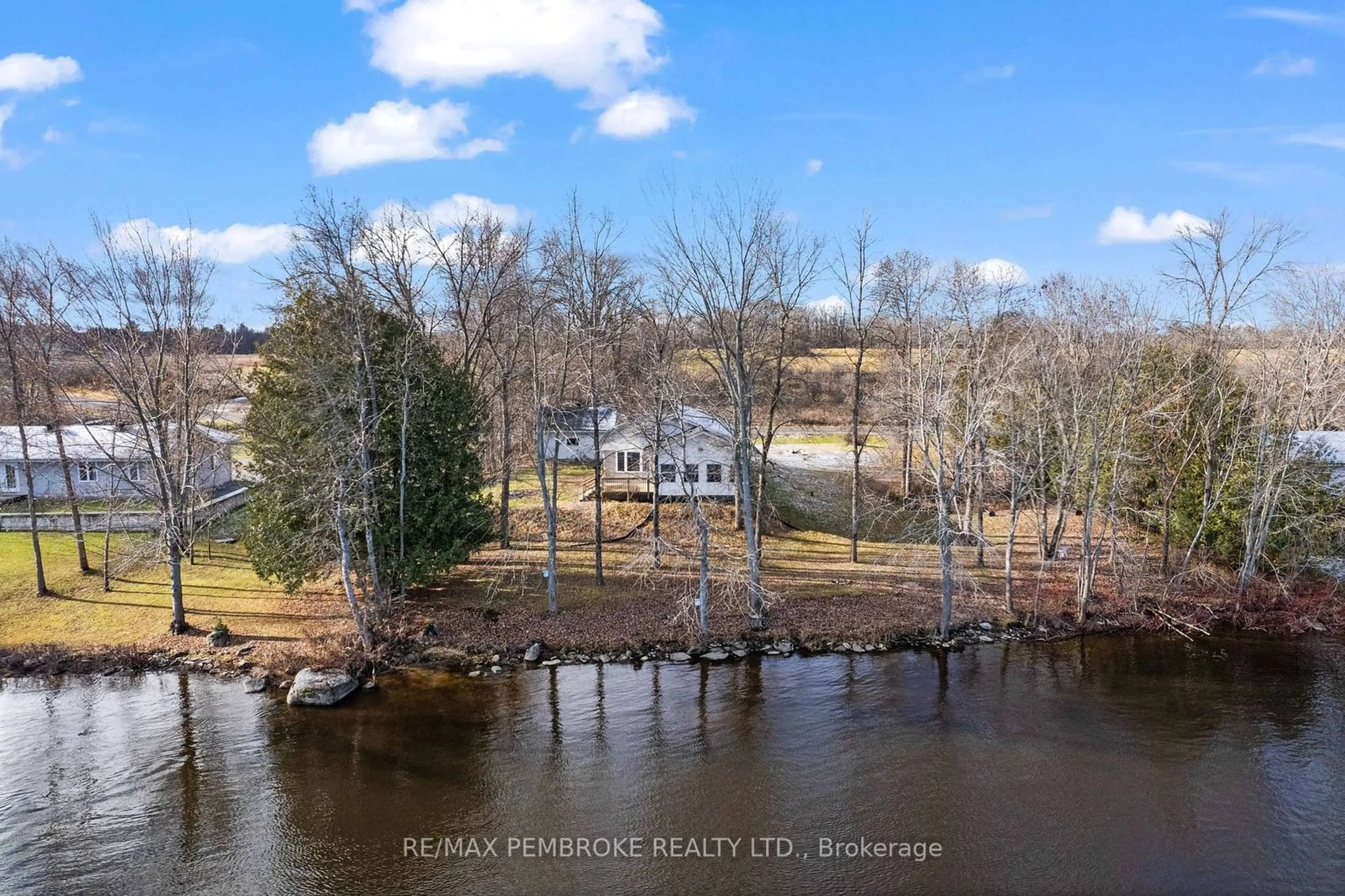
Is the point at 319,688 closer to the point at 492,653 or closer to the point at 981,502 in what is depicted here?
the point at 492,653

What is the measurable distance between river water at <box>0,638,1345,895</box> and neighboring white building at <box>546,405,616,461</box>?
949 cm

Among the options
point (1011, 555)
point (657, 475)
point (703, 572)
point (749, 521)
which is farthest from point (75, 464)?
point (1011, 555)

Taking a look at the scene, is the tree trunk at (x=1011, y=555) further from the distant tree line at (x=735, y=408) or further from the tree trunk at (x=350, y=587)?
the tree trunk at (x=350, y=587)

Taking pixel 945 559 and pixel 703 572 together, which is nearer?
pixel 703 572

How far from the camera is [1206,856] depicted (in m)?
12.2

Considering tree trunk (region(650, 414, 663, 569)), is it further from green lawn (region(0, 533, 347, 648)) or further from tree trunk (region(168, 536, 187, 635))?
tree trunk (region(168, 536, 187, 635))

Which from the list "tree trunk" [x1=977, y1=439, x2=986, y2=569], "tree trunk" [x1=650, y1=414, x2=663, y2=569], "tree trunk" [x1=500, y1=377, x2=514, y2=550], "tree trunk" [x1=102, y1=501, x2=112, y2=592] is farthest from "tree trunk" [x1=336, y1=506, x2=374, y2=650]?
"tree trunk" [x1=977, y1=439, x2=986, y2=569]

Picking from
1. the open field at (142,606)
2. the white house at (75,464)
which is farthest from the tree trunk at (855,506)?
the white house at (75,464)

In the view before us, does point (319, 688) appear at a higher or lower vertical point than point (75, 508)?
lower

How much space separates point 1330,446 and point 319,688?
1294 inches

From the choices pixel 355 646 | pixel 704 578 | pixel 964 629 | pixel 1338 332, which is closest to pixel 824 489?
pixel 964 629

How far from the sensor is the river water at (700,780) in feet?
39.1

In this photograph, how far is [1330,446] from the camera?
2605 centimetres

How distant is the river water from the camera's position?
11.9m
